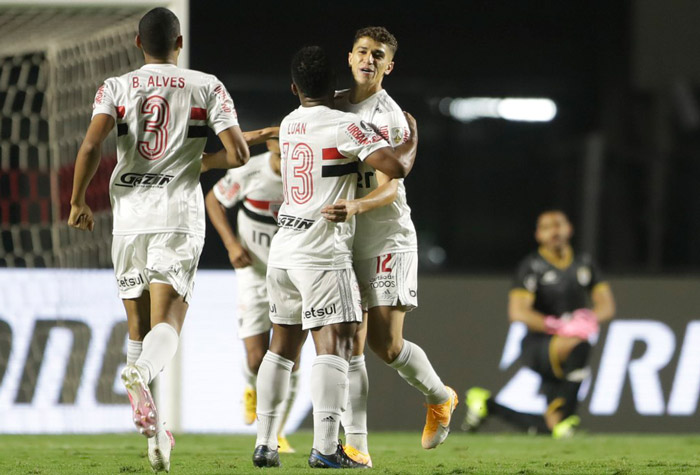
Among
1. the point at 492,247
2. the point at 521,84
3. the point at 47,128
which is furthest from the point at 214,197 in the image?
the point at 521,84

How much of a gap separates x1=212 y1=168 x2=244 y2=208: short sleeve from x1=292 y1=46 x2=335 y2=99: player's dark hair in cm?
164

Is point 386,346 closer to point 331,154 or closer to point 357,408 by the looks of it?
point 357,408

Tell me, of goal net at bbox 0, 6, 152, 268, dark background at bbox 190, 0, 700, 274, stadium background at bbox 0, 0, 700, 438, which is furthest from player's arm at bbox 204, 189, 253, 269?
dark background at bbox 190, 0, 700, 274

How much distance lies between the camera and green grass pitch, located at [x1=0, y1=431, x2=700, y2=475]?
5.05 metres

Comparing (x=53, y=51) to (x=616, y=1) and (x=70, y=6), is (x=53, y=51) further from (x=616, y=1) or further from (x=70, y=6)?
(x=616, y=1)

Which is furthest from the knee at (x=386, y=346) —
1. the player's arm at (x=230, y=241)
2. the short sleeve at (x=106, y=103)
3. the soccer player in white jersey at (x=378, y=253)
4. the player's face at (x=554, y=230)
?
the player's face at (x=554, y=230)

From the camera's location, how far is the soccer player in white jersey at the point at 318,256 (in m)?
4.60

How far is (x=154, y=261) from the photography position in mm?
4645

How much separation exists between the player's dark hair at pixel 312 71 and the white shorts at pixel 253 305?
1681 millimetres

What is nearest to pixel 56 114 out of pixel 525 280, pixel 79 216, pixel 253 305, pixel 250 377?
pixel 253 305

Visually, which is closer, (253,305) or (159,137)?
(159,137)

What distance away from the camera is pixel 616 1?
1485 cm

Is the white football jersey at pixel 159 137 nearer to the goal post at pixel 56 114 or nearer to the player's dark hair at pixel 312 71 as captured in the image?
the player's dark hair at pixel 312 71

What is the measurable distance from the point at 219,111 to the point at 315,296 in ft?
2.65
